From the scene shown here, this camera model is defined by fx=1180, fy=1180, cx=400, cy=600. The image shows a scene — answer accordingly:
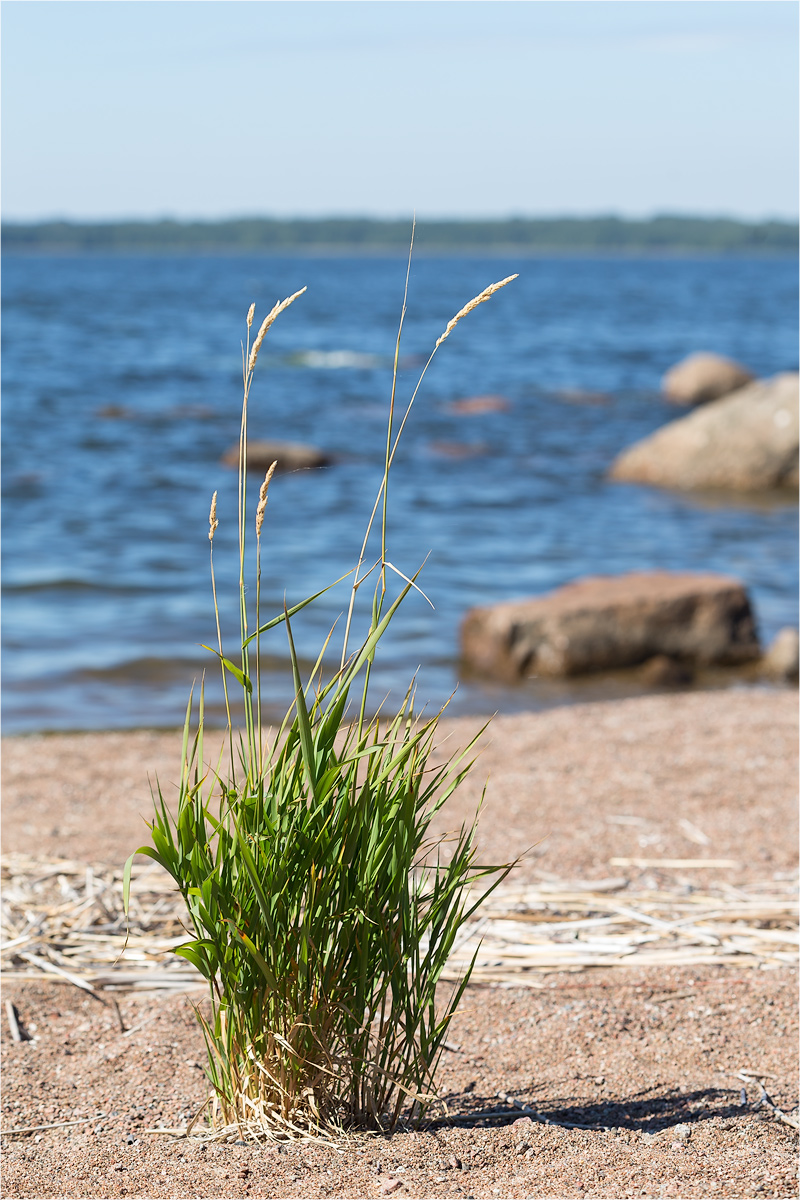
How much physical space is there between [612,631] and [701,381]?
16.1 metres

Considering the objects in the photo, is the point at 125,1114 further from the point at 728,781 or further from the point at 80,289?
the point at 80,289

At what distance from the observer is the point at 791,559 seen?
40.0 feet

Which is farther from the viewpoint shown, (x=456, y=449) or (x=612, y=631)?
(x=456, y=449)

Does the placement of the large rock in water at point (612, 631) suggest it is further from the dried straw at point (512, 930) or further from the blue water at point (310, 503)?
the dried straw at point (512, 930)

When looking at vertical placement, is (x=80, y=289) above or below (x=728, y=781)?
above

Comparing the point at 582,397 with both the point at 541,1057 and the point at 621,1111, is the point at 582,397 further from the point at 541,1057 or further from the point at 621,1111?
the point at 621,1111

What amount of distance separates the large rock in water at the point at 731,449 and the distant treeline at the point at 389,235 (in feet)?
406

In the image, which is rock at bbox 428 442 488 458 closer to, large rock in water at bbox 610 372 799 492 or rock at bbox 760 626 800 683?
large rock in water at bbox 610 372 799 492

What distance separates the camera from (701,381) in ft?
77.9

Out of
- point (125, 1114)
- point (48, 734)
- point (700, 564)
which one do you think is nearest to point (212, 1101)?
point (125, 1114)

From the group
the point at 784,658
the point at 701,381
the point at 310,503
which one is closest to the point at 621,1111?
the point at 784,658

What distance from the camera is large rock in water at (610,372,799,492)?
15844 millimetres

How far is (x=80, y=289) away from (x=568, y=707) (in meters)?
57.5

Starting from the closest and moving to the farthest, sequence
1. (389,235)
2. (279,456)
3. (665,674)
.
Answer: (665,674) < (279,456) < (389,235)
